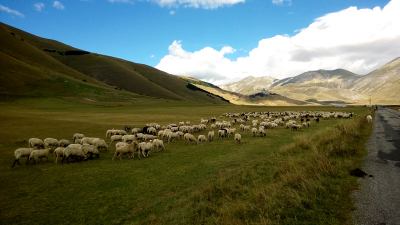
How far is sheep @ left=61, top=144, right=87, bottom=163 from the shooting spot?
22422mm

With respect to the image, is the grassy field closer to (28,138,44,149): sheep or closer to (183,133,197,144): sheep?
(28,138,44,149): sheep

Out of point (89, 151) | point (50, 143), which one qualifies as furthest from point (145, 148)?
point (50, 143)

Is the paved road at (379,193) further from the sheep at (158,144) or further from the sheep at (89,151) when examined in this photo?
the sheep at (89,151)

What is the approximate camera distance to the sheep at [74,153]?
73.6 feet

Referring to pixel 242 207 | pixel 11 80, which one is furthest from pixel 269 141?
pixel 11 80

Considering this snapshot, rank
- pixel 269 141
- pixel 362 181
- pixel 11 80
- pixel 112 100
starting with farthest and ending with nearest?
1. pixel 112 100
2. pixel 11 80
3. pixel 269 141
4. pixel 362 181

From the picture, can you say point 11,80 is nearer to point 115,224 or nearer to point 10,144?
point 10,144

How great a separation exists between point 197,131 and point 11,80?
89484mm

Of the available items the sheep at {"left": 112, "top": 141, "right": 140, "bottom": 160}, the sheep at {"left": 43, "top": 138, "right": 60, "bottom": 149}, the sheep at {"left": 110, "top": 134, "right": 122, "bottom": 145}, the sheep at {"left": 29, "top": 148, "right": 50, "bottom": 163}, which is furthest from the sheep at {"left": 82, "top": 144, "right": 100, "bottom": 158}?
the sheep at {"left": 110, "top": 134, "right": 122, "bottom": 145}

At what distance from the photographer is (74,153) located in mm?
22578

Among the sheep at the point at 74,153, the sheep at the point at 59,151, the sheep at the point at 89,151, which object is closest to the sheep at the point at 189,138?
the sheep at the point at 89,151

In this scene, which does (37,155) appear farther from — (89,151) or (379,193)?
(379,193)

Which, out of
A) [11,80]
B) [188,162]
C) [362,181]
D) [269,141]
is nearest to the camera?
[362,181]

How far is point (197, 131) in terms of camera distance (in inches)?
1604
